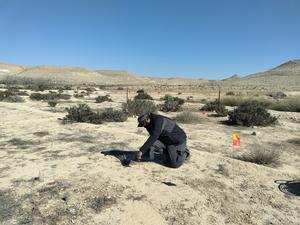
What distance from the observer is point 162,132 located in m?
6.38

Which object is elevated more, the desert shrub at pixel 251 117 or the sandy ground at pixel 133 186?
the desert shrub at pixel 251 117

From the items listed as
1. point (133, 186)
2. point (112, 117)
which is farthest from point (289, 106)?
point (133, 186)

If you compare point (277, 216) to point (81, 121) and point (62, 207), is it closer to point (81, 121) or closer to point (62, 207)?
point (62, 207)

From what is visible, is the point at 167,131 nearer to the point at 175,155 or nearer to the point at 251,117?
the point at 175,155

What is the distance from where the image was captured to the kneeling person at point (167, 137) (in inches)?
242

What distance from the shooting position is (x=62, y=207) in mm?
4688

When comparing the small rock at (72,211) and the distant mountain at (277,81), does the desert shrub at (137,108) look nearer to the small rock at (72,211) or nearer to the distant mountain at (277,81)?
the small rock at (72,211)

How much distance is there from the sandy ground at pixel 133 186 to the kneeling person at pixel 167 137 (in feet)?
0.81

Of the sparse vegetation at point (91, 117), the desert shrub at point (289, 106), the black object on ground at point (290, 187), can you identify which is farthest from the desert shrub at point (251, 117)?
the black object on ground at point (290, 187)

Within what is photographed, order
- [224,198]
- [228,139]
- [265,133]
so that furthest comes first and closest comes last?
[265,133] < [228,139] < [224,198]

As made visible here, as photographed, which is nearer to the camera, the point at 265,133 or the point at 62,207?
the point at 62,207

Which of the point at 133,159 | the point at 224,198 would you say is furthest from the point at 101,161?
the point at 224,198

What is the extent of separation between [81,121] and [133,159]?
5.97m

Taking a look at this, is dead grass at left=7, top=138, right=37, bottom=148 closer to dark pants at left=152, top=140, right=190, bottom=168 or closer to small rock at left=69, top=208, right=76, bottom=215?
dark pants at left=152, top=140, right=190, bottom=168
